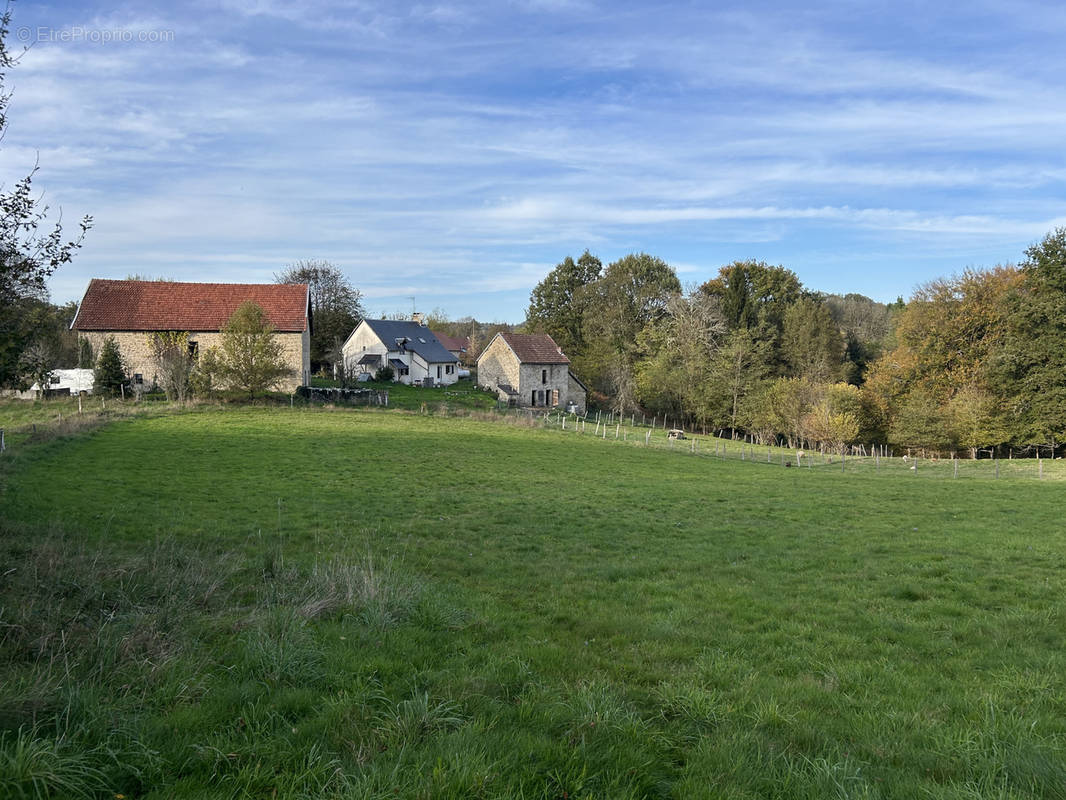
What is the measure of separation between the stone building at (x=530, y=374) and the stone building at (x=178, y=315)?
17774 millimetres

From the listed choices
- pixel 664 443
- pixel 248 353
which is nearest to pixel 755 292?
pixel 664 443

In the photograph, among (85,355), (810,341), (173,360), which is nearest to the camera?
(173,360)

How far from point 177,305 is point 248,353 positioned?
1146 cm

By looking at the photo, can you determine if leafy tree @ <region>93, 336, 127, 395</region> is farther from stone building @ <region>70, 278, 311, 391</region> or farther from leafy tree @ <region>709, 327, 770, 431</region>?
leafy tree @ <region>709, 327, 770, 431</region>

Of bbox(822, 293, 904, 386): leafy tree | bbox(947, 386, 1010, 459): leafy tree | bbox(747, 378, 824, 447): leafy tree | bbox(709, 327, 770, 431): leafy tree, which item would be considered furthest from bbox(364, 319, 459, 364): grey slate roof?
bbox(947, 386, 1010, 459): leafy tree

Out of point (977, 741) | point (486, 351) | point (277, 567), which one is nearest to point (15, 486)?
point (277, 567)

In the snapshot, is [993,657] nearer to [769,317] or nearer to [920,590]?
[920,590]

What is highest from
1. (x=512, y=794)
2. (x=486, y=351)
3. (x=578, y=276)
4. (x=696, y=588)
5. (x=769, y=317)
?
(x=578, y=276)

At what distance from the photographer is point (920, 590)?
8.16m

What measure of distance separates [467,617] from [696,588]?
349 cm

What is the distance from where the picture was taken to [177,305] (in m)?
42.7

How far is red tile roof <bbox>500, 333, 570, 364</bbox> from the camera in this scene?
55.3 meters

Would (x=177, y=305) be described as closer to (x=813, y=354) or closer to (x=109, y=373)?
(x=109, y=373)

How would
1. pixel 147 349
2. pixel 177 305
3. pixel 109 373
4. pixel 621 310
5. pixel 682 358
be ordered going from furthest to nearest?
pixel 621 310, pixel 682 358, pixel 177 305, pixel 147 349, pixel 109 373
